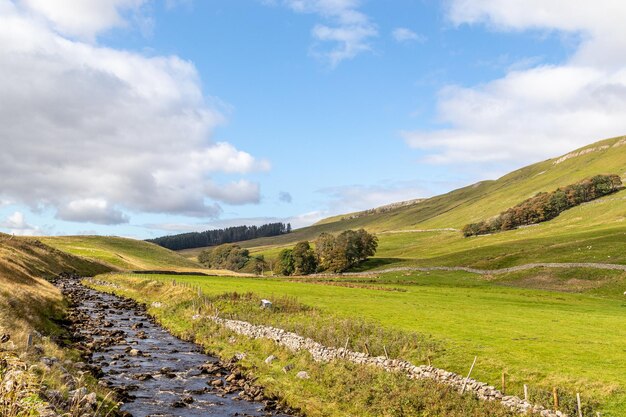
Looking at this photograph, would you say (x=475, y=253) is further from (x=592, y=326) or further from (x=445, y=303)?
(x=592, y=326)

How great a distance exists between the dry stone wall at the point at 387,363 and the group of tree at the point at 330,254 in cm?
11917

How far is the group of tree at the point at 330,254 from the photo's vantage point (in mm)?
166000

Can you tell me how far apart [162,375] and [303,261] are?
474 ft

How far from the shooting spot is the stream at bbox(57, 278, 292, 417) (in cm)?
2853

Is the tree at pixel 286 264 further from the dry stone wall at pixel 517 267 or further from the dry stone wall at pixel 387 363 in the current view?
the dry stone wall at pixel 387 363

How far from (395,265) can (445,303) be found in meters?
90.5

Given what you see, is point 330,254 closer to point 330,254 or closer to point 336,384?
point 330,254

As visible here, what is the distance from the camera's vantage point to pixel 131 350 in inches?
1630

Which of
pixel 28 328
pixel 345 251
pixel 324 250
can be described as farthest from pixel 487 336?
pixel 324 250

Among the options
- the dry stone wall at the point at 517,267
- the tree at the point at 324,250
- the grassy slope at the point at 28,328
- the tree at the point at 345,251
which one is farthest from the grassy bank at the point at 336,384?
the tree at the point at 324,250

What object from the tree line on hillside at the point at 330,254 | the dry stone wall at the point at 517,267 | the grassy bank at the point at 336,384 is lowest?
the dry stone wall at the point at 517,267

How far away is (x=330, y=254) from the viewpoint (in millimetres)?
167875

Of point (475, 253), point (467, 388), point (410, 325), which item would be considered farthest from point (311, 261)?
point (467, 388)

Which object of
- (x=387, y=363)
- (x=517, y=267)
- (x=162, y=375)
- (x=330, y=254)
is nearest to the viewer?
(x=387, y=363)
